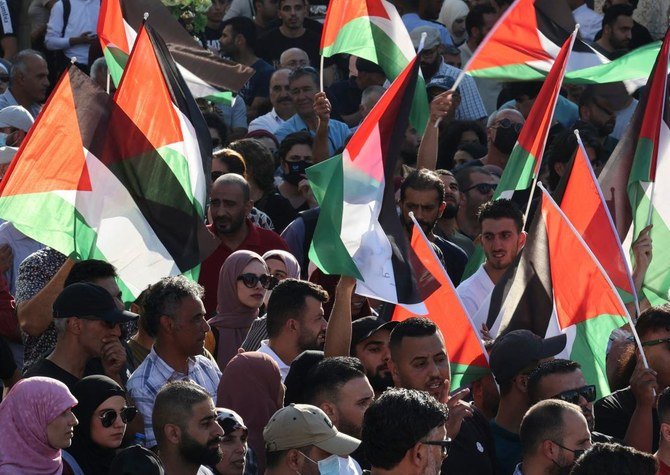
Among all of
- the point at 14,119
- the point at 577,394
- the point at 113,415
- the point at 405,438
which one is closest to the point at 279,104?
the point at 14,119

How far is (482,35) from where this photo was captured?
1525 cm

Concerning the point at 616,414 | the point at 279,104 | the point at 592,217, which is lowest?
the point at 279,104

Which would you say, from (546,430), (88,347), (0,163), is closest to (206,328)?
(88,347)

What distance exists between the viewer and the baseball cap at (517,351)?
26.9ft

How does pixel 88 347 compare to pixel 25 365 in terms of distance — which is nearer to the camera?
pixel 88 347

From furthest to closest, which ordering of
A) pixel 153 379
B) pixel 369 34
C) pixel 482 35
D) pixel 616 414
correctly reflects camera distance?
→ 1. pixel 482 35
2. pixel 369 34
3. pixel 616 414
4. pixel 153 379

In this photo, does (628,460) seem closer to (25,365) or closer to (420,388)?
(420,388)

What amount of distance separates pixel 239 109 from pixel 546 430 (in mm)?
7915

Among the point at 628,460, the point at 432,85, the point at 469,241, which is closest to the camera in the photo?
the point at 628,460

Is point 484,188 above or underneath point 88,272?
underneath

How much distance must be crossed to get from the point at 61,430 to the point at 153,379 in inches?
40.6

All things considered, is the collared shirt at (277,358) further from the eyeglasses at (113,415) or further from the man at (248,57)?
the man at (248,57)

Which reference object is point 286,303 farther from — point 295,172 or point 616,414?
point 295,172

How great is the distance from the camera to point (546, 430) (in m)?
7.29
